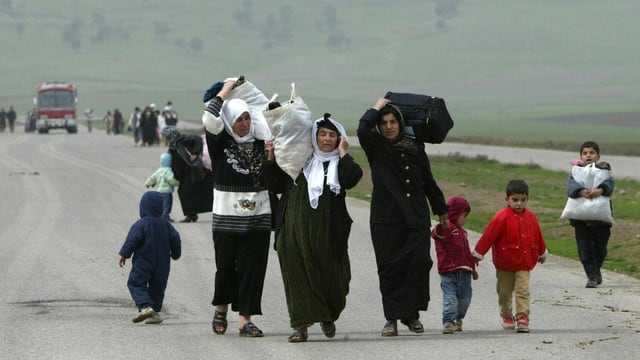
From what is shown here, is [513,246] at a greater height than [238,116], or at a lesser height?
lesser

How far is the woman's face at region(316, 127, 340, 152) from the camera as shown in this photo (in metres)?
11.4

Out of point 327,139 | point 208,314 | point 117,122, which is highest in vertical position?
point 327,139

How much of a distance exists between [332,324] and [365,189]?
20.9 m

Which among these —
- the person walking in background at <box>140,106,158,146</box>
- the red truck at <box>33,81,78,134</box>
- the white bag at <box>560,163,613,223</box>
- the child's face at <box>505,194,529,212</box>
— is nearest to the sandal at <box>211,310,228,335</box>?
the child's face at <box>505,194,529,212</box>

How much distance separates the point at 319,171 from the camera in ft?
37.2

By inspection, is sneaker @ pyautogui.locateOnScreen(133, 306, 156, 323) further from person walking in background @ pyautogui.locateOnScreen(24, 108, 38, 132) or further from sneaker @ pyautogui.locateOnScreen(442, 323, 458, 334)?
person walking in background @ pyautogui.locateOnScreen(24, 108, 38, 132)

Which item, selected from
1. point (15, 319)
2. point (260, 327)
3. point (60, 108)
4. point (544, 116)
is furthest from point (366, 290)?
point (544, 116)

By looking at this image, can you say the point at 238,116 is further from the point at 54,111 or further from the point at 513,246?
the point at 54,111

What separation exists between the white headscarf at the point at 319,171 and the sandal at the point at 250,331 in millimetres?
1054

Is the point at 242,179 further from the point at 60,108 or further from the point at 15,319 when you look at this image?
the point at 60,108

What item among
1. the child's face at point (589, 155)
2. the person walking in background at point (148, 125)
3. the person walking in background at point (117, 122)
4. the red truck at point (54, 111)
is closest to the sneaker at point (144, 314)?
the child's face at point (589, 155)

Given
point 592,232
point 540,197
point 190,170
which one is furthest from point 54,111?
point 592,232

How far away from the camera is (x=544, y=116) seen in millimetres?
169500

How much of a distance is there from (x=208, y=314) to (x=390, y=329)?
2175 mm
